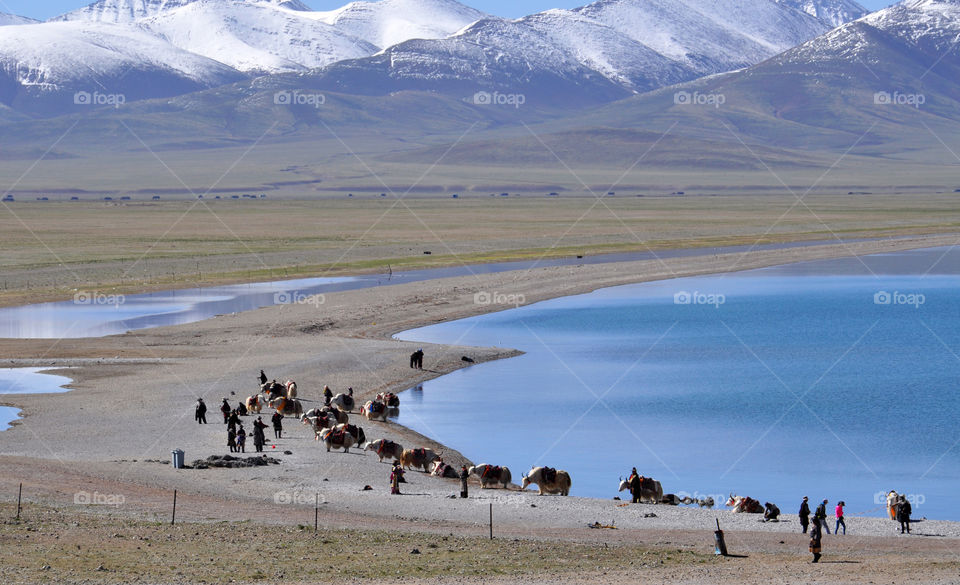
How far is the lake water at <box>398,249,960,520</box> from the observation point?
3400 centimetres

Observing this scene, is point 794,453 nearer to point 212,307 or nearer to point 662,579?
point 662,579

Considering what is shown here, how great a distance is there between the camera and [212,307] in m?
67.8

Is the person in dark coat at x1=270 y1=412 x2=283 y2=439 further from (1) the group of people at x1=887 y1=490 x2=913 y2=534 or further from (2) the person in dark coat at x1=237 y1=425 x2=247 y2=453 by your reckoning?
(1) the group of people at x1=887 y1=490 x2=913 y2=534

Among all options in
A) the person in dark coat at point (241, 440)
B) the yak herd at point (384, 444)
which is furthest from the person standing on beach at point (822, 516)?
the person in dark coat at point (241, 440)

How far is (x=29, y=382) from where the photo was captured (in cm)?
4534

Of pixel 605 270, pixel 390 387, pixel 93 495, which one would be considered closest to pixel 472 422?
pixel 390 387

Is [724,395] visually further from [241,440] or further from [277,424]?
[241,440]

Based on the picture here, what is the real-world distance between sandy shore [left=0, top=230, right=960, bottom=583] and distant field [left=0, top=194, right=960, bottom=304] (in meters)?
20.5

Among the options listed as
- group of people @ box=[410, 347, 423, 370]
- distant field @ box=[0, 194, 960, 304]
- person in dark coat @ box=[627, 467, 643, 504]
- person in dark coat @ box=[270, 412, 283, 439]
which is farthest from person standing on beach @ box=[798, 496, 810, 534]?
distant field @ box=[0, 194, 960, 304]

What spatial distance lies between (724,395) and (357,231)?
3235 inches

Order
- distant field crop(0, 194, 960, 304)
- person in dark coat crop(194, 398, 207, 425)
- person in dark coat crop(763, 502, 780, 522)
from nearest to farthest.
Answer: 1. person in dark coat crop(763, 502, 780, 522)
2. person in dark coat crop(194, 398, 207, 425)
3. distant field crop(0, 194, 960, 304)

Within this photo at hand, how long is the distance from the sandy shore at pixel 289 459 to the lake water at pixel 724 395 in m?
2.13

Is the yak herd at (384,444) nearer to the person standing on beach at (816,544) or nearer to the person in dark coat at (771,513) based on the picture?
the person in dark coat at (771,513)

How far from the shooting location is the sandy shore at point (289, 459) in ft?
83.6
